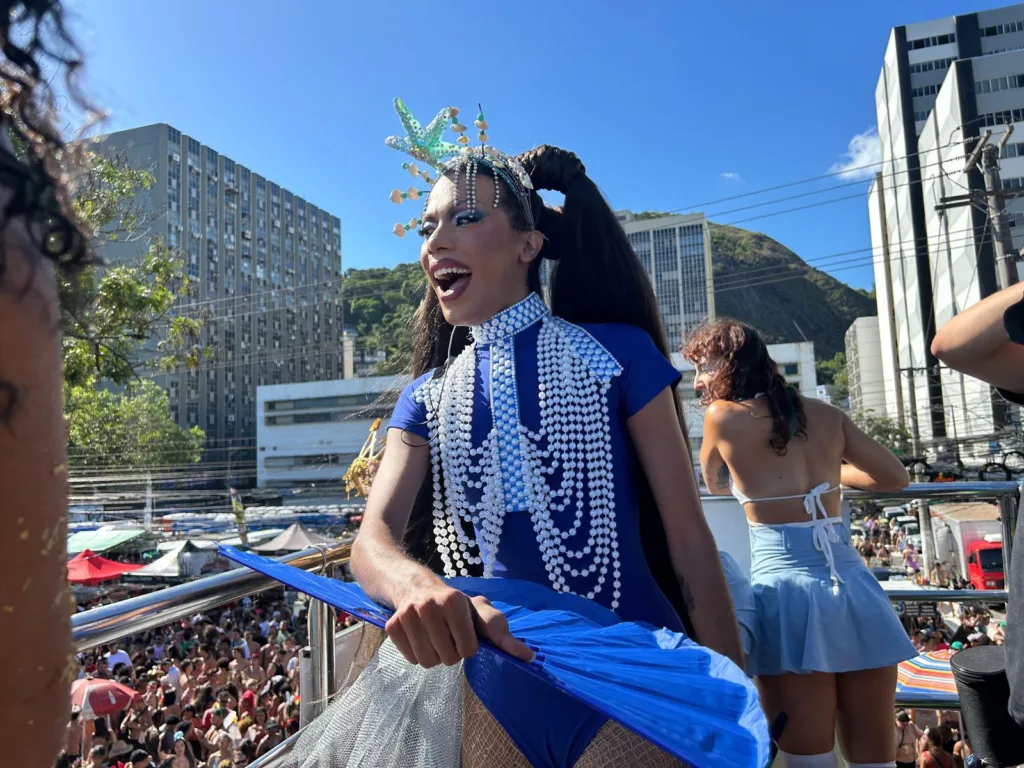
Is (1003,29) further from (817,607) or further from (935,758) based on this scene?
(817,607)

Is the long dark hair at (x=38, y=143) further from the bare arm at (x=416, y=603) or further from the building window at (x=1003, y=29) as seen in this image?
the building window at (x=1003, y=29)

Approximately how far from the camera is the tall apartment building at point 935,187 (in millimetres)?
38750

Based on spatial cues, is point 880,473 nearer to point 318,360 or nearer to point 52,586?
point 52,586

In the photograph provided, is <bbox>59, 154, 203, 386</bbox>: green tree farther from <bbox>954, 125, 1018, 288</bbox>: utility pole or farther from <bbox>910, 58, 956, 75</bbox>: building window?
<bbox>910, 58, 956, 75</bbox>: building window

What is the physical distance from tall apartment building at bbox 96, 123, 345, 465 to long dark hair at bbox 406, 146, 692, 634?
2568 inches

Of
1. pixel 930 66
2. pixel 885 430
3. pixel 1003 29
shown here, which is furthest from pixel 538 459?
pixel 1003 29

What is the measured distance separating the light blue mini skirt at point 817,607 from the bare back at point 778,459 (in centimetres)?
7

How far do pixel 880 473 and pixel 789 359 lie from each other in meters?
65.2

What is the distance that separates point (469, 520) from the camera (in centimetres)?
167

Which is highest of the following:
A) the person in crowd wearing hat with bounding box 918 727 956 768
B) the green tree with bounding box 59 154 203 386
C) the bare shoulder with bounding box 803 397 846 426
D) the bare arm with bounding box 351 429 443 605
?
the green tree with bounding box 59 154 203 386

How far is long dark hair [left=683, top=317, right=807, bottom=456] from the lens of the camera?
276cm

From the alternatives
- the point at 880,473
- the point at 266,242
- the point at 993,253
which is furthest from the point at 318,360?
the point at 880,473

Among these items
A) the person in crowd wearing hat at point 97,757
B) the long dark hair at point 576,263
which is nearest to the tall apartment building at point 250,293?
the person in crowd wearing hat at point 97,757

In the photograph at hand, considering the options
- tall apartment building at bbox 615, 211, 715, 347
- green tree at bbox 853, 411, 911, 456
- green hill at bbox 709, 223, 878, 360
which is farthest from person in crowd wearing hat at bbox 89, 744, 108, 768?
green hill at bbox 709, 223, 878, 360
